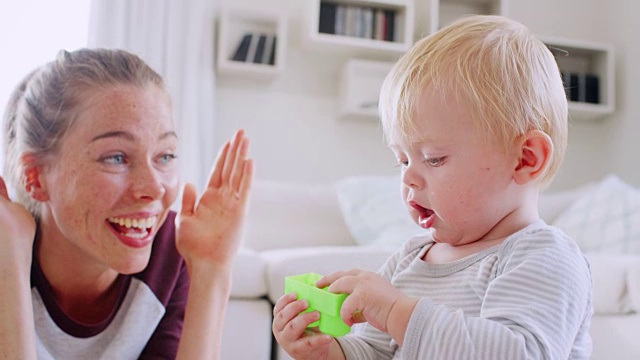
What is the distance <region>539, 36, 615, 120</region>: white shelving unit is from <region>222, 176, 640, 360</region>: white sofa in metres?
1.60

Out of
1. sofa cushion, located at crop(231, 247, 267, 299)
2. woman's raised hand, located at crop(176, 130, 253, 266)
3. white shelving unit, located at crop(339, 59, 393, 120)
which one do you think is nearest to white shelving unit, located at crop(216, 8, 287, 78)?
white shelving unit, located at crop(339, 59, 393, 120)

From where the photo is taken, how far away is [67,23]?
8.91ft

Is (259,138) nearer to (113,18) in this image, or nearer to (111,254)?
(113,18)

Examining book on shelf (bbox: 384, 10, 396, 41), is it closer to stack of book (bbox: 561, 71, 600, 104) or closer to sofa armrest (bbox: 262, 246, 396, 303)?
stack of book (bbox: 561, 71, 600, 104)

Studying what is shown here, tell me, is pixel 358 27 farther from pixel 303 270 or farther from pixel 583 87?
pixel 303 270

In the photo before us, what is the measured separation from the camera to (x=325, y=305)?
74 cm

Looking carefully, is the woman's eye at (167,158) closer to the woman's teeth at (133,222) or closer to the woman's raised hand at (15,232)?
the woman's teeth at (133,222)

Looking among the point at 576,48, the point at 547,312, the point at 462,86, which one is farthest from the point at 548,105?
the point at 576,48

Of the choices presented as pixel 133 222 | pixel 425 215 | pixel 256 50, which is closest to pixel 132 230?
pixel 133 222

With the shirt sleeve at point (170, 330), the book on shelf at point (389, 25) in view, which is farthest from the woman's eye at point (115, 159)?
the book on shelf at point (389, 25)

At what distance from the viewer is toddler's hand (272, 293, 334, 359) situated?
770 millimetres

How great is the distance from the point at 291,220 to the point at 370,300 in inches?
75.6

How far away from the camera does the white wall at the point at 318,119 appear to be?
317cm

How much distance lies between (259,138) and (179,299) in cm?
195
